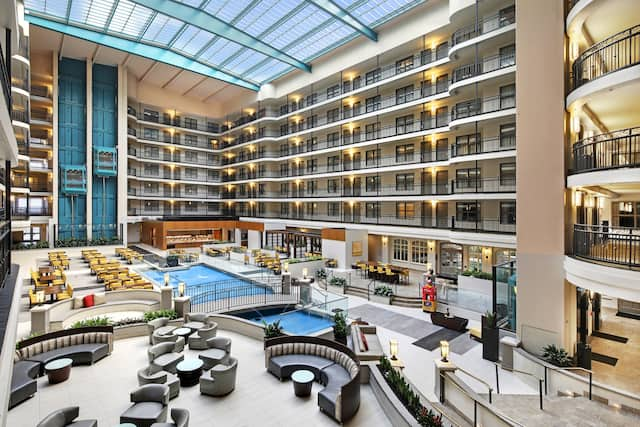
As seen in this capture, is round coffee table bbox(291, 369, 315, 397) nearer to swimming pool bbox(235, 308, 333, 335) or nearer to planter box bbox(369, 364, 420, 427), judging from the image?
planter box bbox(369, 364, 420, 427)

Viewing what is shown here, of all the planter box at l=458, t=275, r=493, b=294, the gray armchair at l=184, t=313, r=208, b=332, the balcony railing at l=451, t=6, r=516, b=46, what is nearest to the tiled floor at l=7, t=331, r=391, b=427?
the gray armchair at l=184, t=313, r=208, b=332

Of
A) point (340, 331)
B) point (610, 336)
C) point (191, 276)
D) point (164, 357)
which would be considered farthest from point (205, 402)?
point (191, 276)

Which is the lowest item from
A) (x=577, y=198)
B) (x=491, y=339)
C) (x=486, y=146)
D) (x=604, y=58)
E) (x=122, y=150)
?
(x=491, y=339)

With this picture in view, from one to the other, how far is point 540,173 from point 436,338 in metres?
7.35

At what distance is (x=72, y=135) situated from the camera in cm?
3394

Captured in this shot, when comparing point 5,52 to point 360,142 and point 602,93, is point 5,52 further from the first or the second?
point 360,142

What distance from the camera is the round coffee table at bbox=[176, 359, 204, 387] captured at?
28.9ft

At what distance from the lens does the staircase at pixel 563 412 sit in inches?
278

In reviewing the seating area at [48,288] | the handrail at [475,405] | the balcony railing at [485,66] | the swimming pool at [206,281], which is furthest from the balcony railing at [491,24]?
the seating area at [48,288]

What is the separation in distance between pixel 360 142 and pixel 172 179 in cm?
2590

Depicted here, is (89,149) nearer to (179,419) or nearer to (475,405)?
(179,419)

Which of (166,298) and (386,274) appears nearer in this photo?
(166,298)

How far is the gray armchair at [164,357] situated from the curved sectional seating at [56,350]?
194cm

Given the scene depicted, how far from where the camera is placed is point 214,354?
9.88 metres
